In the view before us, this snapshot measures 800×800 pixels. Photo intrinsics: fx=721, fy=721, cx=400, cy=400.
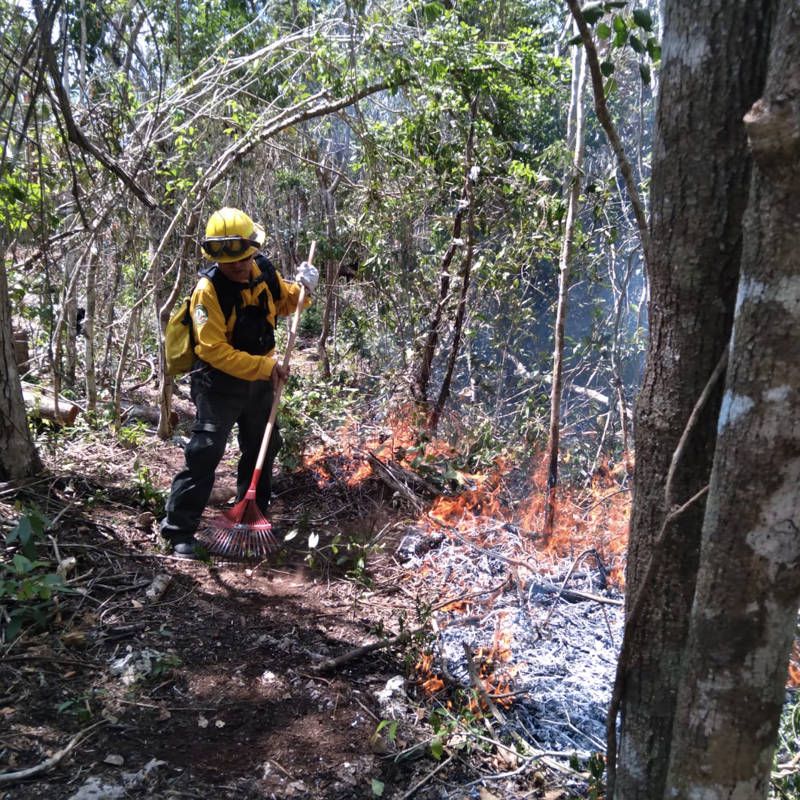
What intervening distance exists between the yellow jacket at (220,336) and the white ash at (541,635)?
5.27 ft

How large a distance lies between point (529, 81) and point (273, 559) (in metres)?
3.88

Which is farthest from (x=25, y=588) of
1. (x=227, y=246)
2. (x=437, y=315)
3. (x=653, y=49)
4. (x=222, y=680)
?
(x=437, y=315)

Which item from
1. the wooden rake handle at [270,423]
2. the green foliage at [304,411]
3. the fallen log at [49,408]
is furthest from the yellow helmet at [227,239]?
the fallen log at [49,408]

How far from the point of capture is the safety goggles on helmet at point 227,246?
4.37 metres

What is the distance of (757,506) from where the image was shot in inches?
55.5

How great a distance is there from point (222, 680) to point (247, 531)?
1.42 m

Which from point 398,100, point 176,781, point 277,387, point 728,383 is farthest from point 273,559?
point 398,100

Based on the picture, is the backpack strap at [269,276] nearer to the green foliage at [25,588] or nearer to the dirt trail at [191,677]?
the dirt trail at [191,677]

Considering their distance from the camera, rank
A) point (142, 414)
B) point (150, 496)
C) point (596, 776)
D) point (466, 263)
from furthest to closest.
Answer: point (142, 414) < point (466, 263) < point (150, 496) < point (596, 776)

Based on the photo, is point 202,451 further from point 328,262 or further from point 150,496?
point 328,262

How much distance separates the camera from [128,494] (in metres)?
5.07

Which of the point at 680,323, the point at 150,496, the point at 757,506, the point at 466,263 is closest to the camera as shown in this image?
the point at 757,506

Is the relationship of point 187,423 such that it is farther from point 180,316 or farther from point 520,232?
point 520,232

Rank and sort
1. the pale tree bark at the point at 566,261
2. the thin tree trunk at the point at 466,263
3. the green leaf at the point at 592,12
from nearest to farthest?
the green leaf at the point at 592,12 < the pale tree bark at the point at 566,261 < the thin tree trunk at the point at 466,263
